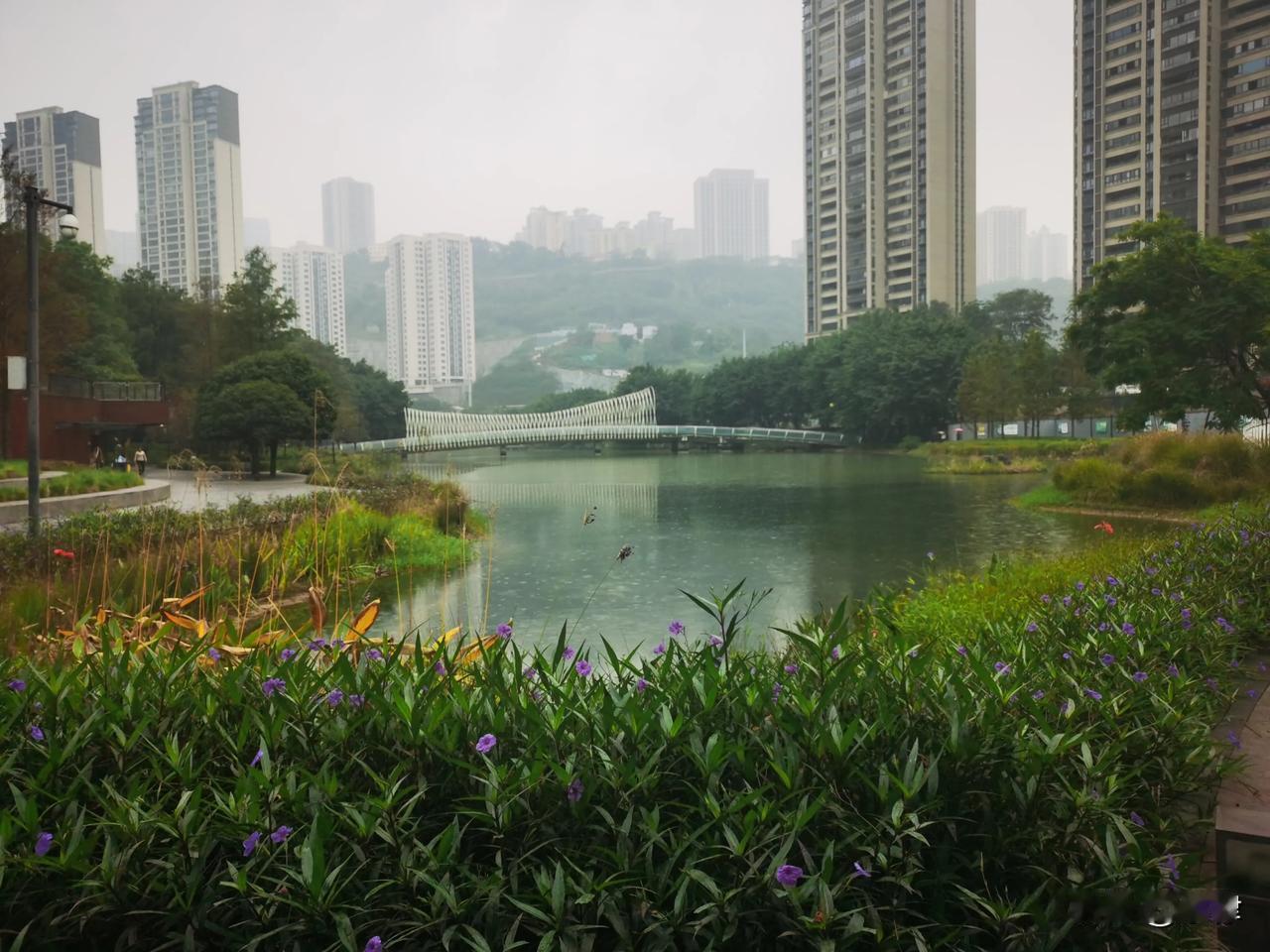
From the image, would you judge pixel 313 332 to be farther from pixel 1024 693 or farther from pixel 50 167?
pixel 1024 693

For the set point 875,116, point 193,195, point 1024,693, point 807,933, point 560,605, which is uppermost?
point 875,116

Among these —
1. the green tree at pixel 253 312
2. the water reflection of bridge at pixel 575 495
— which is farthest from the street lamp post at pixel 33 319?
the green tree at pixel 253 312

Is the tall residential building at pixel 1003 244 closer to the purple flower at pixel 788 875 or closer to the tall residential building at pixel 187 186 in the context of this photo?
the tall residential building at pixel 187 186

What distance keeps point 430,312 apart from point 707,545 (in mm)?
85095

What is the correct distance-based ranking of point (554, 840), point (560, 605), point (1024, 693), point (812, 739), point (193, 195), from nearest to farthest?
point (554, 840) → point (812, 739) → point (1024, 693) → point (560, 605) → point (193, 195)

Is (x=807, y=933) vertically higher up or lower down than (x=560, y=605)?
higher up

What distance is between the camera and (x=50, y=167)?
20.5 meters

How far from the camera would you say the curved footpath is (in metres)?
10.2

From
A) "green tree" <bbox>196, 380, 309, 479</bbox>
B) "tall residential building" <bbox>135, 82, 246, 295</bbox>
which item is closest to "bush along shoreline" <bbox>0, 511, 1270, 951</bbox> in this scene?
"green tree" <bbox>196, 380, 309, 479</bbox>

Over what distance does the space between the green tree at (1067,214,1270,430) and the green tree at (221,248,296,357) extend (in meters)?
22.5

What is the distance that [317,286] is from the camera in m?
83.5

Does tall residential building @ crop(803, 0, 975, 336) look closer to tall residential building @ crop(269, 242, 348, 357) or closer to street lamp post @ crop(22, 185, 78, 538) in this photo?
tall residential building @ crop(269, 242, 348, 357)

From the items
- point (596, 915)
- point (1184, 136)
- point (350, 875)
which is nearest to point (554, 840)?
point (596, 915)

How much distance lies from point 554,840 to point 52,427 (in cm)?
2035
